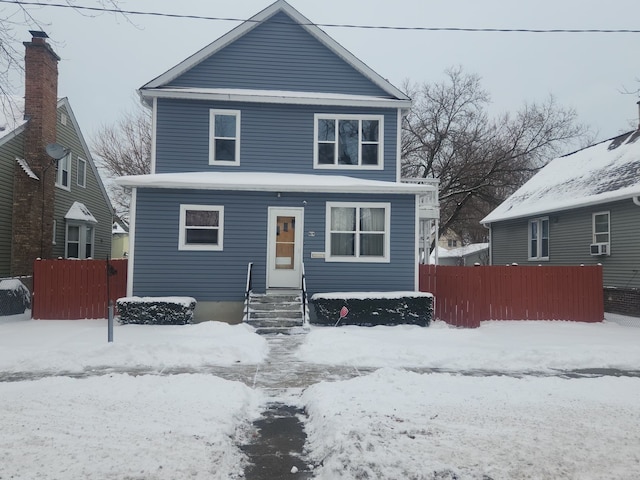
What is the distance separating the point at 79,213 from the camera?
20359 millimetres

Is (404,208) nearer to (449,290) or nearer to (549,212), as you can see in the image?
(449,290)

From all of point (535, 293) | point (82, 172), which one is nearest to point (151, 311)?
point (535, 293)

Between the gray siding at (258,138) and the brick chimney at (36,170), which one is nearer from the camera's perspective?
the gray siding at (258,138)

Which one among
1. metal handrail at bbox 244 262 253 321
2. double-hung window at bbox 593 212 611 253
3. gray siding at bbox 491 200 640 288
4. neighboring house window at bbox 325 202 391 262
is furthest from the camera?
double-hung window at bbox 593 212 611 253

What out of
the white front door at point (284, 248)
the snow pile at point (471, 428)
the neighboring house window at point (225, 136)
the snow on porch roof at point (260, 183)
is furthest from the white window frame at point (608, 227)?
the neighboring house window at point (225, 136)

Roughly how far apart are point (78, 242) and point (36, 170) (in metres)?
4.56

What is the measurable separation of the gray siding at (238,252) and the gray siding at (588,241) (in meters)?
7.28

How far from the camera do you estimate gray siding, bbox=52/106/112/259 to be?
19.3 meters

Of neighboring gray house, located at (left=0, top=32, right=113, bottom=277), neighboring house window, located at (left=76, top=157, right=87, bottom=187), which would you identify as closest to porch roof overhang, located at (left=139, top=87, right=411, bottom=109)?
neighboring gray house, located at (left=0, top=32, right=113, bottom=277)

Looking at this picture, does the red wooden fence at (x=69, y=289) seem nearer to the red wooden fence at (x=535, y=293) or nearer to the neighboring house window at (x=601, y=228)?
the red wooden fence at (x=535, y=293)

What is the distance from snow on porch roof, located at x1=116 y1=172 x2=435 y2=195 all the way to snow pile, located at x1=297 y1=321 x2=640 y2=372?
12.5ft

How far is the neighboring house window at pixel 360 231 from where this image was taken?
13.7 m

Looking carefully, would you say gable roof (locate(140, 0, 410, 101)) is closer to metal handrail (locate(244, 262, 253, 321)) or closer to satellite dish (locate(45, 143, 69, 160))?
satellite dish (locate(45, 143, 69, 160))

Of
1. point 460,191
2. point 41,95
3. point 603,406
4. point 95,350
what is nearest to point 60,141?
point 41,95
